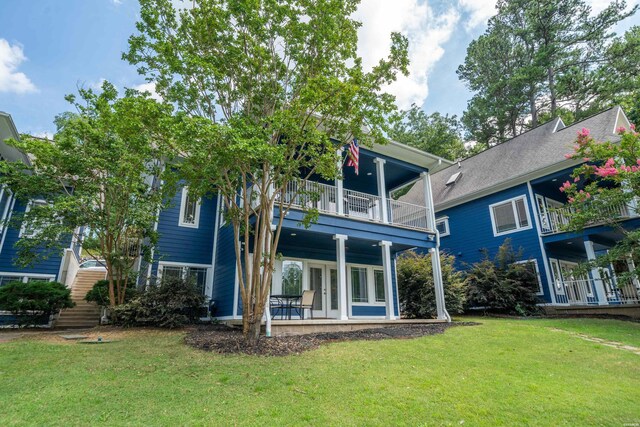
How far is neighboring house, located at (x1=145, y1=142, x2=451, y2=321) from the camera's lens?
997cm

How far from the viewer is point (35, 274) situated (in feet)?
35.9

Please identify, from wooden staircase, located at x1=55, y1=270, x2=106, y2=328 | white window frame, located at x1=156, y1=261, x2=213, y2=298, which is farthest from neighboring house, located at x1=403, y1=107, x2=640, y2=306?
wooden staircase, located at x1=55, y1=270, x2=106, y2=328

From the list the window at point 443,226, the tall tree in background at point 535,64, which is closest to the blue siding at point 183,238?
the window at point 443,226

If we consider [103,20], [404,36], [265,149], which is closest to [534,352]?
[265,149]

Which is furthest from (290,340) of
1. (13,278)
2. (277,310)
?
(13,278)

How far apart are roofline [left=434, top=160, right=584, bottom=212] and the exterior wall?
187 millimetres

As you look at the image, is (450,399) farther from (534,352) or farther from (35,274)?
(35,274)

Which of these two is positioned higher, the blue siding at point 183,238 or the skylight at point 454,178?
the skylight at point 454,178

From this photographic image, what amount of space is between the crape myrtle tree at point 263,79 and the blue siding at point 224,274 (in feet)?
11.4

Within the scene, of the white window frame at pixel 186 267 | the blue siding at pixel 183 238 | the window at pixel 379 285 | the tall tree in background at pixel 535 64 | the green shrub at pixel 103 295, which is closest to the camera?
the green shrub at pixel 103 295

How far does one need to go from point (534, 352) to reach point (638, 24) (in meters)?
26.6

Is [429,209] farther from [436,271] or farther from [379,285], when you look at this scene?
[379,285]

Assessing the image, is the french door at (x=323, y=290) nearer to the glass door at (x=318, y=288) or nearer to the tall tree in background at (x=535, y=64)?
the glass door at (x=318, y=288)

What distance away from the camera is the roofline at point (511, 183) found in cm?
1272
